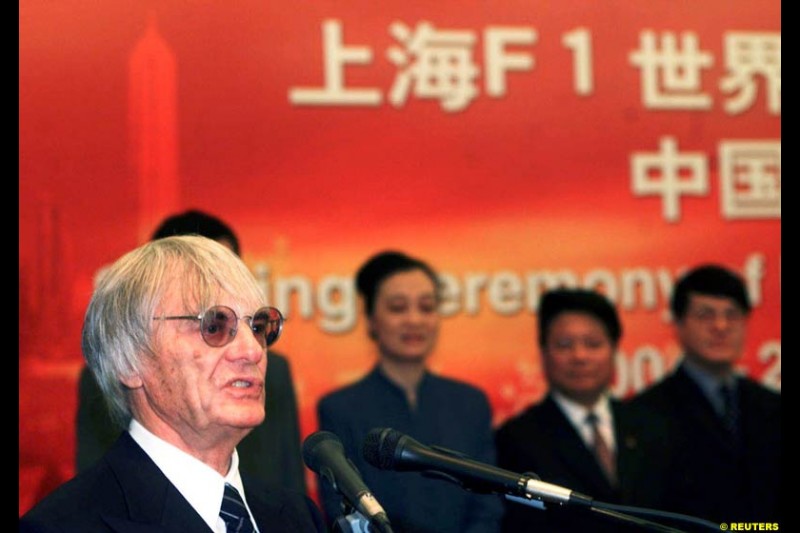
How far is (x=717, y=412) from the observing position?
15.3 ft

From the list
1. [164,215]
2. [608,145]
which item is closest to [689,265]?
[608,145]

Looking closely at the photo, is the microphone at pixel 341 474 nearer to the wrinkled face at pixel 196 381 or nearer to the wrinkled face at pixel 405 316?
the wrinkled face at pixel 196 381

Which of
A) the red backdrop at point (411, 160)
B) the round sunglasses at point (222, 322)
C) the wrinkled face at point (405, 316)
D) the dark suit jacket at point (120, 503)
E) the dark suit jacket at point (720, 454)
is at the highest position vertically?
the red backdrop at point (411, 160)

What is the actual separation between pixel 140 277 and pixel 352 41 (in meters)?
2.80

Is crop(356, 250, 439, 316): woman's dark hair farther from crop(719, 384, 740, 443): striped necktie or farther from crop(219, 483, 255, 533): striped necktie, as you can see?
crop(219, 483, 255, 533): striped necktie

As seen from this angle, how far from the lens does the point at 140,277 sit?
7.70ft

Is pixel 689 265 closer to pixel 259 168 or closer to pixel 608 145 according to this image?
pixel 608 145

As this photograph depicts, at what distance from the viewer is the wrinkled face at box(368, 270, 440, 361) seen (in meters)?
4.27

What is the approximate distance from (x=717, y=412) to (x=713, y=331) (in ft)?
1.05

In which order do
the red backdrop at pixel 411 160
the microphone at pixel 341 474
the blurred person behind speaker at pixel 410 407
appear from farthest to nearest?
the red backdrop at pixel 411 160 → the blurred person behind speaker at pixel 410 407 → the microphone at pixel 341 474

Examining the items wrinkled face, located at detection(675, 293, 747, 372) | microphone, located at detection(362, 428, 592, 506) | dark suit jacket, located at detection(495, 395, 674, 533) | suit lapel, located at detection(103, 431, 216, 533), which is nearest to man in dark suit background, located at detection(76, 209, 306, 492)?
dark suit jacket, located at detection(495, 395, 674, 533)

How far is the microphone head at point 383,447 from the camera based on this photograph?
2027 mm

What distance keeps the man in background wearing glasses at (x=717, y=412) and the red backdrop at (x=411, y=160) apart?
1.55ft

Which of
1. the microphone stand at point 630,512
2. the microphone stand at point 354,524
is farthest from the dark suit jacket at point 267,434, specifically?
the microphone stand at point 630,512
